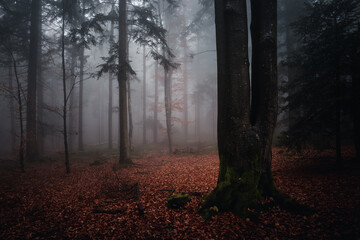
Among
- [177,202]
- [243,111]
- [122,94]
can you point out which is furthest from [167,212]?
[122,94]

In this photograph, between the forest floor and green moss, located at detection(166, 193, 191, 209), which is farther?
green moss, located at detection(166, 193, 191, 209)

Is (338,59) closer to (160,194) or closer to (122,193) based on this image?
(160,194)

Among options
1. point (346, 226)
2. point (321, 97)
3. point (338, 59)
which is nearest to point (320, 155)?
point (321, 97)

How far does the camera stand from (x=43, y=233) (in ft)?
12.4

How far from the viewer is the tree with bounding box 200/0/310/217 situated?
154 inches

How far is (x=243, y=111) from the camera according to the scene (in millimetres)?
3936

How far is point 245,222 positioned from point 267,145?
183cm

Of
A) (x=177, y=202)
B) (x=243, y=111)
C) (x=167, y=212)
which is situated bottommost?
(x=167, y=212)

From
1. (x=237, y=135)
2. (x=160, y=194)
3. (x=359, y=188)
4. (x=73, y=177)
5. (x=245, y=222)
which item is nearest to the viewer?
(x=245, y=222)

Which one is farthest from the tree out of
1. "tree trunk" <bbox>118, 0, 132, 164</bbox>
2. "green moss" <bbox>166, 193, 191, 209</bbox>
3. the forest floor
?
"tree trunk" <bbox>118, 0, 132, 164</bbox>

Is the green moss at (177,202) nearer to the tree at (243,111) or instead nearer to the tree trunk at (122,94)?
the tree at (243,111)

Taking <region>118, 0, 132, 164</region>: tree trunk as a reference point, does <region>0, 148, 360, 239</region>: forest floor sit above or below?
below

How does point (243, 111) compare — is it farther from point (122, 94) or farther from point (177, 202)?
point (122, 94)

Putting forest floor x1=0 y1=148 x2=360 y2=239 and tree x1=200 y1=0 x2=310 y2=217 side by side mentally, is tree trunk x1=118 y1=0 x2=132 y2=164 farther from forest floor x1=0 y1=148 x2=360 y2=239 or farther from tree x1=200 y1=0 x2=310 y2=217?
tree x1=200 y1=0 x2=310 y2=217
